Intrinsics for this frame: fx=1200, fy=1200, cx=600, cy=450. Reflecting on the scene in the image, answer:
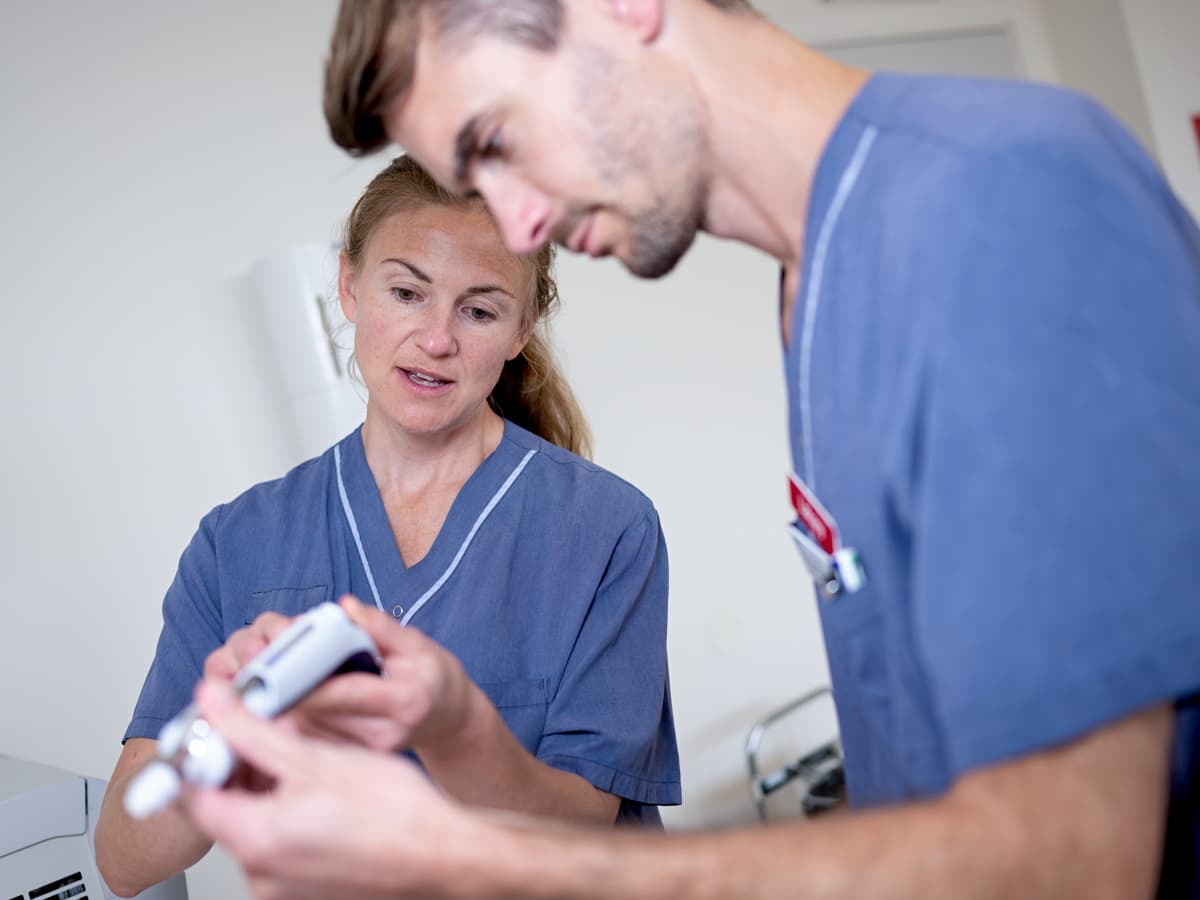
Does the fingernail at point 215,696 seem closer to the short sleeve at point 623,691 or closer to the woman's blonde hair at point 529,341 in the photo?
the short sleeve at point 623,691

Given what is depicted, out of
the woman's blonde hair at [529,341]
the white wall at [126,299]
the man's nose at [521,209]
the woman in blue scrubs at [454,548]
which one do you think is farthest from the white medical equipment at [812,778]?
the man's nose at [521,209]

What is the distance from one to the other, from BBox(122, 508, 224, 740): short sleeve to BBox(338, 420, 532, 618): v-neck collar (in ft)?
0.67

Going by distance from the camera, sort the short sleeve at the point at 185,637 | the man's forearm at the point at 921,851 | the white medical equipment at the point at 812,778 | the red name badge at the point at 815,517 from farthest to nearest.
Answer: the white medical equipment at the point at 812,778 < the short sleeve at the point at 185,637 < the red name badge at the point at 815,517 < the man's forearm at the point at 921,851

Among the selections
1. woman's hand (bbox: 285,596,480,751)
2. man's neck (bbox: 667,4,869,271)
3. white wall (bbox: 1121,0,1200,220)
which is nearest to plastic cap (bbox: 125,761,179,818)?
woman's hand (bbox: 285,596,480,751)

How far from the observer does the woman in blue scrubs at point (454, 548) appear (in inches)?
56.8

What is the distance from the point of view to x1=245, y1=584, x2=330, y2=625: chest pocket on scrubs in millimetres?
1534

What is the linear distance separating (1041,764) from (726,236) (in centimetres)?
51

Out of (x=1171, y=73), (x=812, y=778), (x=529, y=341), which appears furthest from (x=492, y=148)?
(x=1171, y=73)

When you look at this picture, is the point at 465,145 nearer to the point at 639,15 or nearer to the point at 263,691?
the point at 639,15

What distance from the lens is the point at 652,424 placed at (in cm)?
345

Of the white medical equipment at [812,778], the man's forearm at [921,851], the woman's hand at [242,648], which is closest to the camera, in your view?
the man's forearm at [921,851]

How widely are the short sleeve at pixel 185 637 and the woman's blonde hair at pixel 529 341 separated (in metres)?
0.46

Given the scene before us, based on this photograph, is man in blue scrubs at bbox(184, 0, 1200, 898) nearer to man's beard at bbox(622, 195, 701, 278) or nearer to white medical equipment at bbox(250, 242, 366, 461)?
man's beard at bbox(622, 195, 701, 278)

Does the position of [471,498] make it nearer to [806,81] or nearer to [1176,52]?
[806,81]
